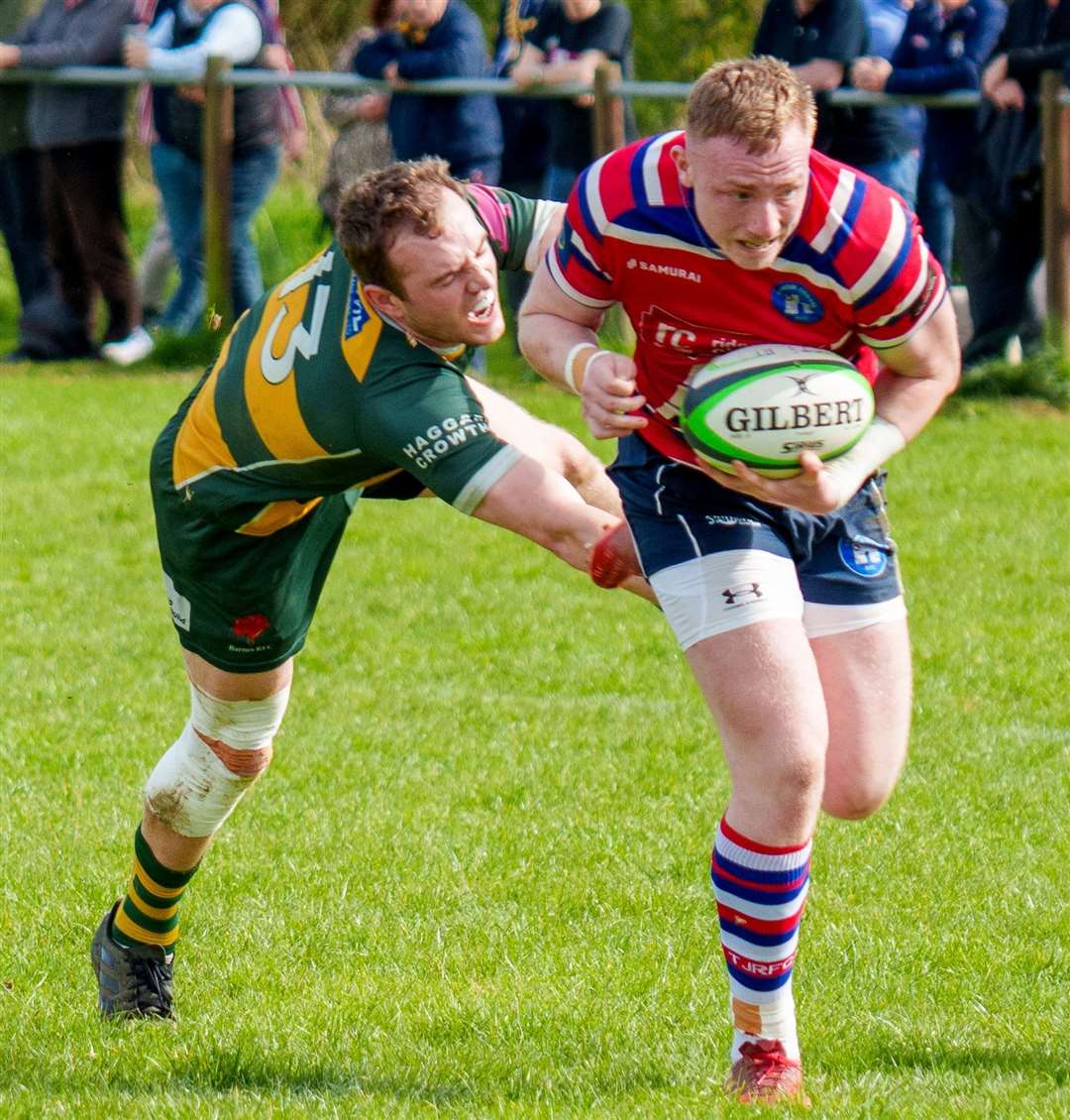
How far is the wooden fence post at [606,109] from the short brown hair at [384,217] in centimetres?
765

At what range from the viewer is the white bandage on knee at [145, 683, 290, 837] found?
4.77 m

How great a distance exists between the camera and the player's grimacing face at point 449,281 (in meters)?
4.12

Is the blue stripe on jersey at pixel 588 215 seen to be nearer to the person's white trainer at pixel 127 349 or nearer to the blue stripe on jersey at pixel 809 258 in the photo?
the blue stripe on jersey at pixel 809 258

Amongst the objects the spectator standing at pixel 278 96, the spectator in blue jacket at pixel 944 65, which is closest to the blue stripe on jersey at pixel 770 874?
the spectator in blue jacket at pixel 944 65

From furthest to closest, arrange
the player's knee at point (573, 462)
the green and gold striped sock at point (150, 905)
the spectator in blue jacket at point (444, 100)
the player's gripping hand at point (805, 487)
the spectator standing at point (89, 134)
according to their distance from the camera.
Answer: the spectator standing at point (89, 134)
the spectator in blue jacket at point (444, 100)
the green and gold striped sock at point (150, 905)
the player's knee at point (573, 462)
the player's gripping hand at point (805, 487)

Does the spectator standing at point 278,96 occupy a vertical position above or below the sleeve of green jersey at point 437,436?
below

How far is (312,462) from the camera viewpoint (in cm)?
433

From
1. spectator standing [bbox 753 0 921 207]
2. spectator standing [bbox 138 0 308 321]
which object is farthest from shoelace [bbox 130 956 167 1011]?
spectator standing [bbox 138 0 308 321]

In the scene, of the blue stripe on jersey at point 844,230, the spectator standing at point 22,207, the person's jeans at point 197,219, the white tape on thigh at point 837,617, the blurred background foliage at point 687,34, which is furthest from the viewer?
the blurred background foliage at point 687,34

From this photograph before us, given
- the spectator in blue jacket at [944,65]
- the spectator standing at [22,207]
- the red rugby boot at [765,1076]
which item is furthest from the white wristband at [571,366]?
the spectator standing at [22,207]

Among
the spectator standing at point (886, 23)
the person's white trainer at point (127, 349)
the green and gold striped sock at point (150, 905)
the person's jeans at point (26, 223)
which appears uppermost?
the green and gold striped sock at point (150, 905)

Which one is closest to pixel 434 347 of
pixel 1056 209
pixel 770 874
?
pixel 770 874

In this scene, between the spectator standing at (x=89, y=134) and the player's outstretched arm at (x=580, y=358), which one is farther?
the spectator standing at (x=89, y=134)

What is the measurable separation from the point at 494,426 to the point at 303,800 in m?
2.04
